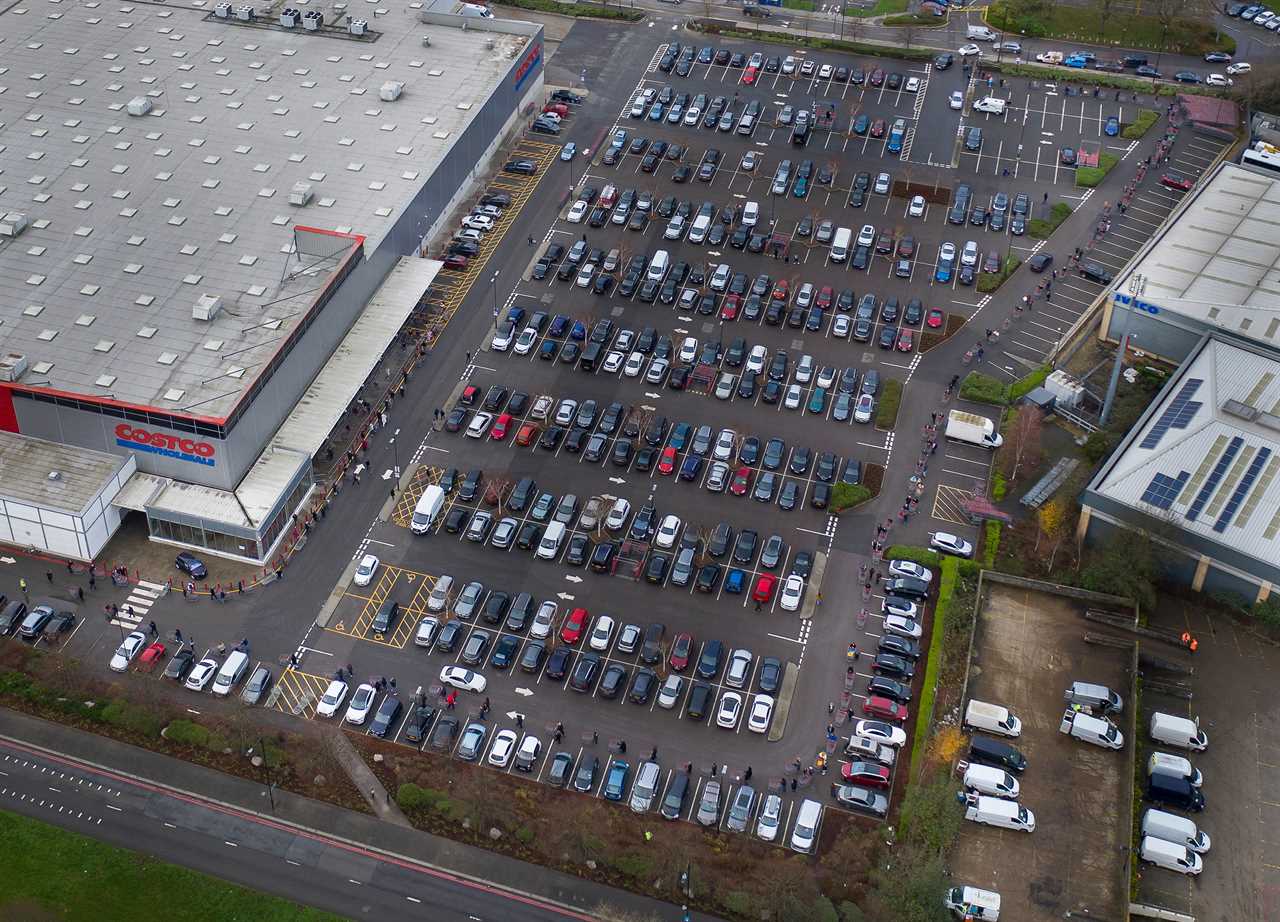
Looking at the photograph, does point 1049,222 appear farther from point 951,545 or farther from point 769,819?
point 769,819

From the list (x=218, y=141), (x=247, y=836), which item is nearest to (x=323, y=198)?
(x=218, y=141)

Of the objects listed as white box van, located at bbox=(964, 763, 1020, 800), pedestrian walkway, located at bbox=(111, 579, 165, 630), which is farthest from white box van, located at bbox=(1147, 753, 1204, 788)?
pedestrian walkway, located at bbox=(111, 579, 165, 630)

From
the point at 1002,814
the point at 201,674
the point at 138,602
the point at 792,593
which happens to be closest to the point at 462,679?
the point at 201,674

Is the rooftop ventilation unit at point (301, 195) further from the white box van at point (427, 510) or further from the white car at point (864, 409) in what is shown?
the white car at point (864, 409)

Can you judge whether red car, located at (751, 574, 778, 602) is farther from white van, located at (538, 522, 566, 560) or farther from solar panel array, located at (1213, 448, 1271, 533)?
solar panel array, located at (1213, 448, 1271, 533)

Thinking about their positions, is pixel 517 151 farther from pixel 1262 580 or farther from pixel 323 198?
pixel 1262 580

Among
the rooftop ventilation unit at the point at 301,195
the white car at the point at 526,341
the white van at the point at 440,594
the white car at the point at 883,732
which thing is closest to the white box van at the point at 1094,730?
the white car at the point at 883,732
